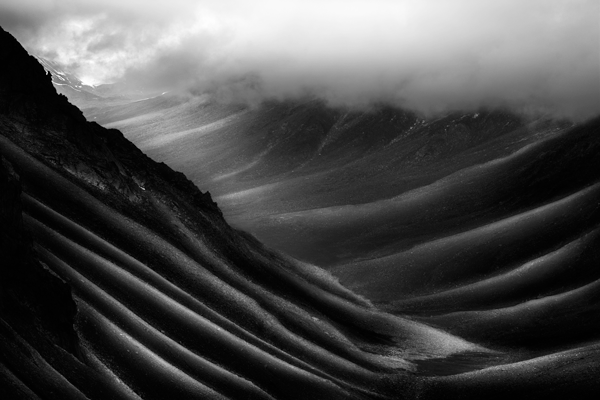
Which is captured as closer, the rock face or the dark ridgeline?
the rock face

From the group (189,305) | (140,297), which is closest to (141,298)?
(140,297)

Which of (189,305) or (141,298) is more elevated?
(189,305)

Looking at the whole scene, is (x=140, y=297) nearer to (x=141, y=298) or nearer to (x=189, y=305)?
(x=141, y=298)

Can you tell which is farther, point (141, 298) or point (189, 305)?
point (189, 305)

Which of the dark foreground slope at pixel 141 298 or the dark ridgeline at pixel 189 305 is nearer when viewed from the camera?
the dark foreground slope at pixel 141 298

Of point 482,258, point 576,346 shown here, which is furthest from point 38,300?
point 482,258
